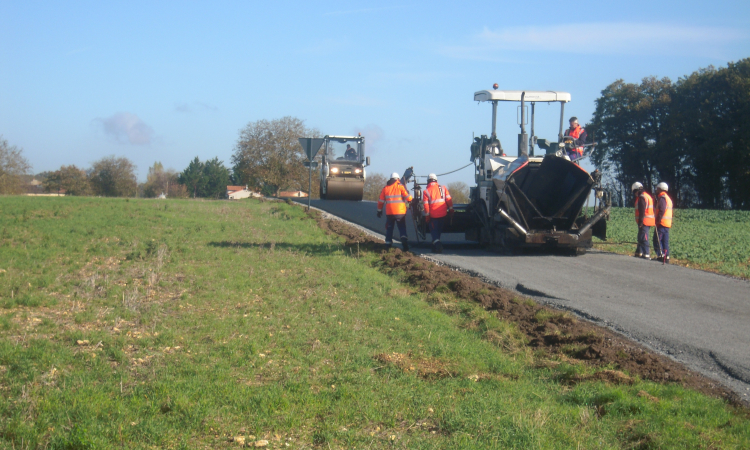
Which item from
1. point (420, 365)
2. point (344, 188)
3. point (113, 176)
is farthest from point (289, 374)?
point (113, 176)

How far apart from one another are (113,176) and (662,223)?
7001 cm

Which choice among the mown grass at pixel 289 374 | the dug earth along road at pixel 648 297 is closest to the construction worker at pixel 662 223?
the dug earth along road at pixel 648 297

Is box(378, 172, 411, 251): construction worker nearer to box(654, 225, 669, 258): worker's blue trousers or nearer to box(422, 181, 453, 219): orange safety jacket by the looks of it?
box(422, 181, 453, 219): orange safety jacket

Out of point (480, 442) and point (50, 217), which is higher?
point (50, 217)

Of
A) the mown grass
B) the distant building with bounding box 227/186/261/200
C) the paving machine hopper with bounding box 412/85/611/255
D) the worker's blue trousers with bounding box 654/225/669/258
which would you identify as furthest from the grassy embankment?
the distant building with bounding box 227/186/261/200

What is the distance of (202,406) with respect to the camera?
4.54 metres

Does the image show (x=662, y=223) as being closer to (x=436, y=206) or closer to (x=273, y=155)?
(x=436, y=206)

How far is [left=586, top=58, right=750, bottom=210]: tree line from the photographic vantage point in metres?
42.2

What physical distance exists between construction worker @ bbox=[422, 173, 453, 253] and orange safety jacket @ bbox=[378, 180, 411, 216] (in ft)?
1.83

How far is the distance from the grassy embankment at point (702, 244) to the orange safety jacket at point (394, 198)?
16.9 ft

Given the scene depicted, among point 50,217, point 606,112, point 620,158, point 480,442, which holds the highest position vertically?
point 606,112

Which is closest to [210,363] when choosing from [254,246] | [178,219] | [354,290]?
[354,290]

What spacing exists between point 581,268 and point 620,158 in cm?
4148

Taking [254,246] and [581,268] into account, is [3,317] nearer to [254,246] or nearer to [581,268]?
[254,246]
